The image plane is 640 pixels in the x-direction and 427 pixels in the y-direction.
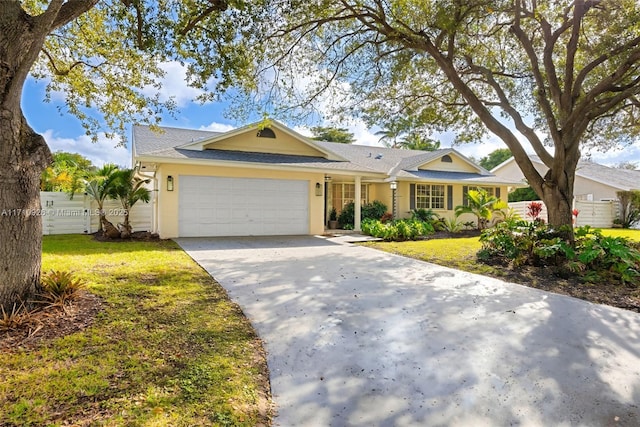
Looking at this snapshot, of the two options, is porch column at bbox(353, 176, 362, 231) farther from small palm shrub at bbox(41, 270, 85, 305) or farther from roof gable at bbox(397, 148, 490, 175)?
small palm shrub at bbox(41, 270, 85, 305)

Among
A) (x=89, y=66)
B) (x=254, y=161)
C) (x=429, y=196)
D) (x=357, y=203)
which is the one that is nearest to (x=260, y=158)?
(x=254, y=161)

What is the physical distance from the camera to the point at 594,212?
2041 centimetres

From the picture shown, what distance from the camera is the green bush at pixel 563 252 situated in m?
6.78

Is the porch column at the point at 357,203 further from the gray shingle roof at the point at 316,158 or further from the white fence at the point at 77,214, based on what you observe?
the white fence at the point at 77,214

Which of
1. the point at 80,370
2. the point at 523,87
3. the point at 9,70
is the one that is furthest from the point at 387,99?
the point at 80,370

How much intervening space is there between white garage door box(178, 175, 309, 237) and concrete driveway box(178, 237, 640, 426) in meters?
6.89

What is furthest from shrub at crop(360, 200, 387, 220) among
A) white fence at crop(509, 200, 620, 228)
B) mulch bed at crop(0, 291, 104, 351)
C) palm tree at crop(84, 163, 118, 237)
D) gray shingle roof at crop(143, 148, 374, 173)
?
mulch bed at crop(0, 291, 104, 351)

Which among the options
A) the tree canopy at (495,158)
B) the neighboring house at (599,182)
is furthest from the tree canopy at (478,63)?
the tree canopy at (495,158)

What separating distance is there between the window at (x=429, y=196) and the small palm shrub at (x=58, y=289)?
1563 centimetres

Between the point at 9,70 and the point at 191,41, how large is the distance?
168 inches

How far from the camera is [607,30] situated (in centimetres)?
924

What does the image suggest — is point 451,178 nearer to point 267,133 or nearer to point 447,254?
point 447,254

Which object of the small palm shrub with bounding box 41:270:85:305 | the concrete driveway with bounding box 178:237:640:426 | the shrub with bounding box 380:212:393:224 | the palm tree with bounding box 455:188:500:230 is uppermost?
the palm tree with bounding box 455:188:500:230

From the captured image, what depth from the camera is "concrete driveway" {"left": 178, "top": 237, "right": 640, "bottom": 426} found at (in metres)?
2.65
